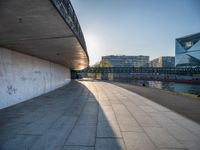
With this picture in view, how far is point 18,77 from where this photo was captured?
845cm

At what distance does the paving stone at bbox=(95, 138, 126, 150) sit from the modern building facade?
3432mm

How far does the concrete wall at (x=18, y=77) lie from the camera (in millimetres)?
7139

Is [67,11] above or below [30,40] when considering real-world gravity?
above

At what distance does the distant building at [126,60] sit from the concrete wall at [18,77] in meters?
137

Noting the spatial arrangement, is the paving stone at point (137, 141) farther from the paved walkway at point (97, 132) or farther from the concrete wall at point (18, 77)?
the concrete wall at point (18, 77)

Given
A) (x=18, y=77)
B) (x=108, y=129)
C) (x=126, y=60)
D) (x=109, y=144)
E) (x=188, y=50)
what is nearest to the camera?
(x=109, y=144)

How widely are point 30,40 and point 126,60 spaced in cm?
15493

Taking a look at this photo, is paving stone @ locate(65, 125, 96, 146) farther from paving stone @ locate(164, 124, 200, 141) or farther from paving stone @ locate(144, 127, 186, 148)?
paving stone @ locate(164, 124, 200, 141)

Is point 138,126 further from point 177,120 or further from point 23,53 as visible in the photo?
point 23,53

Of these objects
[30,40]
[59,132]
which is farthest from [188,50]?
[59,132]

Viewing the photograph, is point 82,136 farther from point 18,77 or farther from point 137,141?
point 18,77

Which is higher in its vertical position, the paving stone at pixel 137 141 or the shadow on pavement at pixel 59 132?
the shadow on pavement at pixel 59 132

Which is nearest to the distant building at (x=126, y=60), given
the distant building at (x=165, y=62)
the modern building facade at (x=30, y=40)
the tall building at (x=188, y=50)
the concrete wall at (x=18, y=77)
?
the distant building at (x=165, y=62)

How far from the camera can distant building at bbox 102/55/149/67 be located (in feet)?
495
